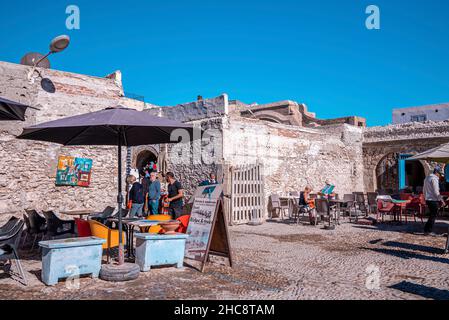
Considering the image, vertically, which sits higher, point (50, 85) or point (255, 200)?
point (50, 85)

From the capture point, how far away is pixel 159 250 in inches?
223

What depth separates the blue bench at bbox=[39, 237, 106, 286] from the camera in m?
4.83

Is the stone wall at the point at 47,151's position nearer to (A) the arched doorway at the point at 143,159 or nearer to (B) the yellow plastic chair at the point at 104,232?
(A) the arched doorway at the point at 143,159

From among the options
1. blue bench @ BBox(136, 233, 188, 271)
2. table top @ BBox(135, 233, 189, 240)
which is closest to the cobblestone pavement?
blue bench @ BBox(136, 233, 188, 271)

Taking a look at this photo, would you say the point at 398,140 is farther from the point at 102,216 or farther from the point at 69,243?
the point at 69,243

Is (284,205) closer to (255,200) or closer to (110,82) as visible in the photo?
(255,200)

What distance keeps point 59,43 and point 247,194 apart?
294 inches

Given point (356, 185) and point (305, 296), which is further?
point (356, 185)

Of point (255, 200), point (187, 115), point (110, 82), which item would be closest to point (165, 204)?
point (255, 200)

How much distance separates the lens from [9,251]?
5.07 m

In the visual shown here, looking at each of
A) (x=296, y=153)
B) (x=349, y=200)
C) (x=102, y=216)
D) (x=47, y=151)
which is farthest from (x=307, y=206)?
(x=47, y=151)

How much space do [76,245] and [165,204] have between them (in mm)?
4355

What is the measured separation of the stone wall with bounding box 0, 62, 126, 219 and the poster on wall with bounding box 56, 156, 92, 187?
16 cm

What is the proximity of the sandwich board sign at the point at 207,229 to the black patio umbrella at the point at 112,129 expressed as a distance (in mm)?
1162
